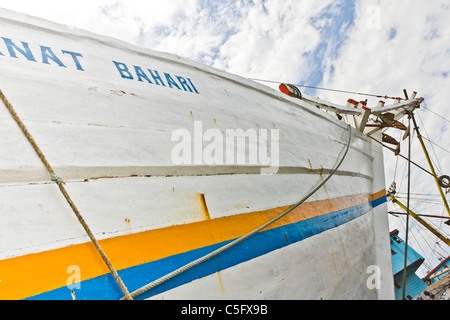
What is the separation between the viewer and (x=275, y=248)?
1.85m

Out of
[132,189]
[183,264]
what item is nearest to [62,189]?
[132,189]

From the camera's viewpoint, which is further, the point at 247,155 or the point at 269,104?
the point at 269,104

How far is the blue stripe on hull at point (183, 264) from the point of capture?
106 centimetres

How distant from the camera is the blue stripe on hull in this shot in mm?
1060

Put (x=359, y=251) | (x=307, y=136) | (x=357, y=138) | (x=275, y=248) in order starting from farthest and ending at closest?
1. (x=357, y=138)
2. (x=359, y=251)
3. (x=307, y=136)
4. (x=275, y=248)

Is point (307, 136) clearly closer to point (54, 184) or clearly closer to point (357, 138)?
point (357, 138)

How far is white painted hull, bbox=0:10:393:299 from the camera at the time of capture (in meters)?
1.07

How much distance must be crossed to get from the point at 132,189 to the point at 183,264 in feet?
1.72

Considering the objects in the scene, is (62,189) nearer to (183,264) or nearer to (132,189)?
(132,189)

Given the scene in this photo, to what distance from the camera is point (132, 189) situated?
1.37 metres

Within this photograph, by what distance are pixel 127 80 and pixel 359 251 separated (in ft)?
11.3

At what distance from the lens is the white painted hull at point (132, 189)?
3.50ft

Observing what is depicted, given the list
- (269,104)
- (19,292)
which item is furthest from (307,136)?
(19,292)
